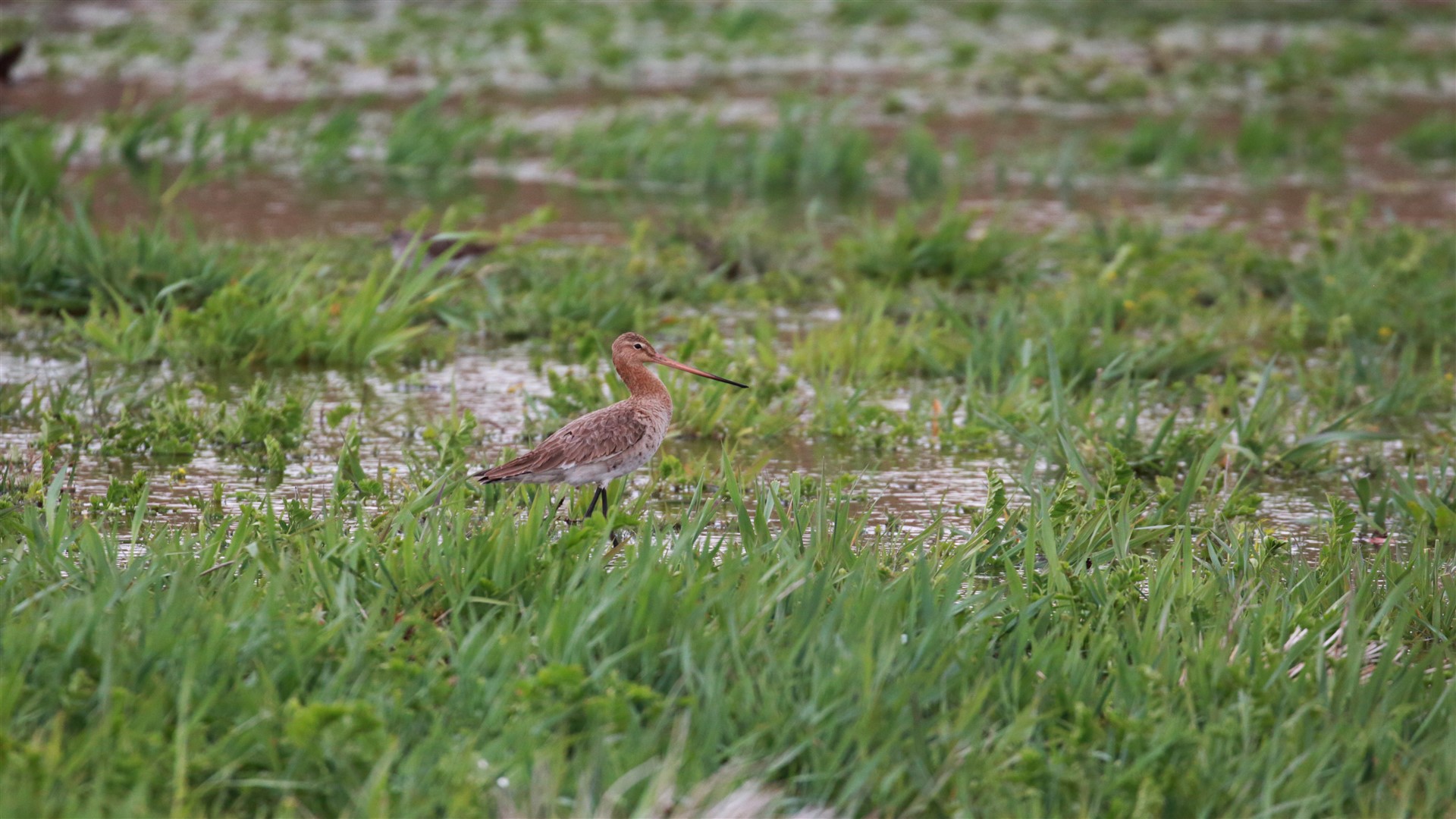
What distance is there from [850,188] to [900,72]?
6.74 meters

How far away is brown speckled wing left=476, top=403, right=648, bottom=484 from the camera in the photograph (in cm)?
482

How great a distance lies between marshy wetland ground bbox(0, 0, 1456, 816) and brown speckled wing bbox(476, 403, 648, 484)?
154 millimetres

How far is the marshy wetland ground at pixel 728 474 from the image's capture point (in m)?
3.39

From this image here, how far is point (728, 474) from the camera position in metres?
4.65

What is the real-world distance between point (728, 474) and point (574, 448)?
18.0 inches

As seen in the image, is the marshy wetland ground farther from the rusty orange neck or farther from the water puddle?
the rusty orange neck

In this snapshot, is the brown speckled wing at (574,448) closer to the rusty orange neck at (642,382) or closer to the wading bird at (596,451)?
the wading bird at (596,451)

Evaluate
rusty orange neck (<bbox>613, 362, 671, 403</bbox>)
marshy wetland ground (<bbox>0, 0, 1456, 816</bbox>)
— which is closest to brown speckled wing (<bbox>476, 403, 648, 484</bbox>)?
marshy wetland ground (<bbox>0, 0, 1456, 816</bbox>)

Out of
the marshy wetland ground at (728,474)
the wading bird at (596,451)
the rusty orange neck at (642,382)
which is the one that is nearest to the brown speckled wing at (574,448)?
the wading bird at (596,451)

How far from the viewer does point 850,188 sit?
42.0 feet

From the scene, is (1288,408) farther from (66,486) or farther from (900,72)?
(900,72)

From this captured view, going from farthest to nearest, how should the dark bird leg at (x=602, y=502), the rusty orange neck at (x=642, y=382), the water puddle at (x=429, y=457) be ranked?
1. the water puddle at (x=429, y=457)
2. the rusty orange neck at (x=642, y=382)
3. the dark bird leg at (x=602, y=502)

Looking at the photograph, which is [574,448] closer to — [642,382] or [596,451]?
[596,451]

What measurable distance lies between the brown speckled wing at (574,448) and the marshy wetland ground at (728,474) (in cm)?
15
